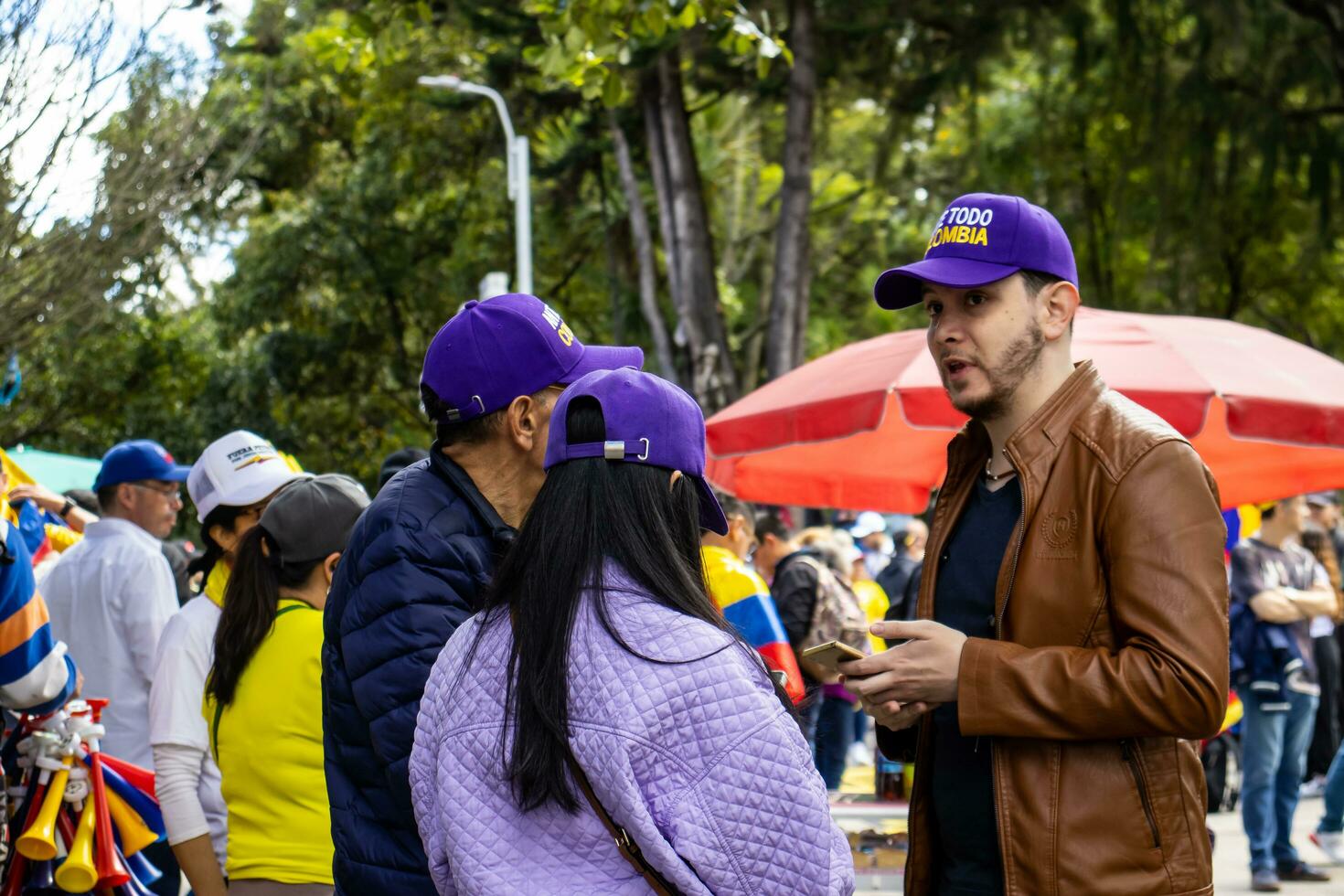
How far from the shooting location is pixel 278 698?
3.62 m

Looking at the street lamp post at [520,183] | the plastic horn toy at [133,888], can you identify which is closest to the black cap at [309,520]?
the plastic horn toy at [133,888]

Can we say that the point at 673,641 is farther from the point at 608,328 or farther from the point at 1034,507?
the point at 608,328

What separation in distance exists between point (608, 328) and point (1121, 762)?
22495mm

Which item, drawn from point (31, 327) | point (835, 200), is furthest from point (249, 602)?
point (835, 200)

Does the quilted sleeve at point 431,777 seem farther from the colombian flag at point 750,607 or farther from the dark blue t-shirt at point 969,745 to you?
the colombian flag at point 750,607

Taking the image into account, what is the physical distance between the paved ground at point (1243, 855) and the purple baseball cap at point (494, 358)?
5843mm

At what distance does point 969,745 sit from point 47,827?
9.85 feet

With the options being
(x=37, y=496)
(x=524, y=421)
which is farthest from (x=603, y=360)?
(x=37, y=496)

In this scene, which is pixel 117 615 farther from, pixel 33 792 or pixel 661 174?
pixel 661 174

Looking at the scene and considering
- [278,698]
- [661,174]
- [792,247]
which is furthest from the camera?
[661,174]

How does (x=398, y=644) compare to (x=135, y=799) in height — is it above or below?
above

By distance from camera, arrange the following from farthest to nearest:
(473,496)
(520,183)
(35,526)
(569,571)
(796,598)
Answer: (520,183) < (796,598) < (35,526) < (473,496) < (569,571)

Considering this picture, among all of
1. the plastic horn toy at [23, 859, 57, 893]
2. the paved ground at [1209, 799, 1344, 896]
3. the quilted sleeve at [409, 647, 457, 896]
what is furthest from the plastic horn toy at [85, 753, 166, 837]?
the paved ground at [1209, 799, 1344, 896]

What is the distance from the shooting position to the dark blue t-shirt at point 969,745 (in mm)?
2646
